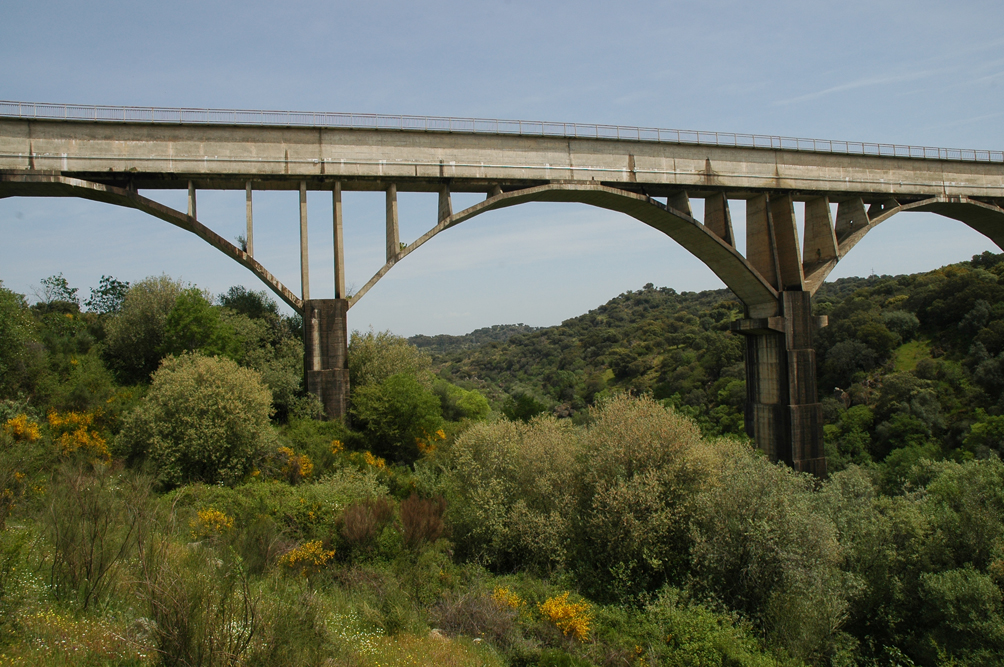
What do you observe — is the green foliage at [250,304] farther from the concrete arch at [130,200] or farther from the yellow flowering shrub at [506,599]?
the yellow flowering shrub at [506,599]

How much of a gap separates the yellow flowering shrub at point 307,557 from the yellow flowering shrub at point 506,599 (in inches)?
122

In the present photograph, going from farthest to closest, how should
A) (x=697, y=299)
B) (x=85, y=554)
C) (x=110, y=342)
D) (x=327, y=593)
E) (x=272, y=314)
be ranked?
(x=697, y=299), (x=272, y=314), (x=110, y=342), (x=327, y=593), (x=85, y=554)

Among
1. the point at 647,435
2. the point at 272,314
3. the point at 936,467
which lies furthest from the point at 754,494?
the point at 272,314

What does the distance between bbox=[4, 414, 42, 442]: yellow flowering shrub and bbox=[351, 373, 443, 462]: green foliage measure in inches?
274

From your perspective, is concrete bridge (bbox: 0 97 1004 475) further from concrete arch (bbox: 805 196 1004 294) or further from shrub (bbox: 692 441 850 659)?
shrub (bbox: 692 441 850 659)

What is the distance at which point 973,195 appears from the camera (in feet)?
73.2

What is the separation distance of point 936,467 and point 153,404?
1961 centimetres

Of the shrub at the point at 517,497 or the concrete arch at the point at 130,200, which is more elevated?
the concrete arch at the point at 130,200

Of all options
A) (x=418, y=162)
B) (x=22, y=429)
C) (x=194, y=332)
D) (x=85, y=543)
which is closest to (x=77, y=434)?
(x=22, y=429)

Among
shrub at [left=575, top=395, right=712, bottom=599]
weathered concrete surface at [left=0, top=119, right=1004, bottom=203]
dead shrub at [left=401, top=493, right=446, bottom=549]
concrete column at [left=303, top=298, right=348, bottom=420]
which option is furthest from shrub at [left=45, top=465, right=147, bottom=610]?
weathered concrete surface at [left=0, top=119, right=1004, bottom=203]

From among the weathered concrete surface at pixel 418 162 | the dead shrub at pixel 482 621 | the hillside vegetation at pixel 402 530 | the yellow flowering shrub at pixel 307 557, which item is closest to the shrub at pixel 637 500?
the hillside vegetation at pixel 402 530

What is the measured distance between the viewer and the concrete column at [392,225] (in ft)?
53.3

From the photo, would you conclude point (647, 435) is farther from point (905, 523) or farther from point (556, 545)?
point (905, 523)

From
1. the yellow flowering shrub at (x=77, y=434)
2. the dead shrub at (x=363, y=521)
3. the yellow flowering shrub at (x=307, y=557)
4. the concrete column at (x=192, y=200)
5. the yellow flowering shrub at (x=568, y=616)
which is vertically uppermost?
the concrete column at (x=192, y=200)
